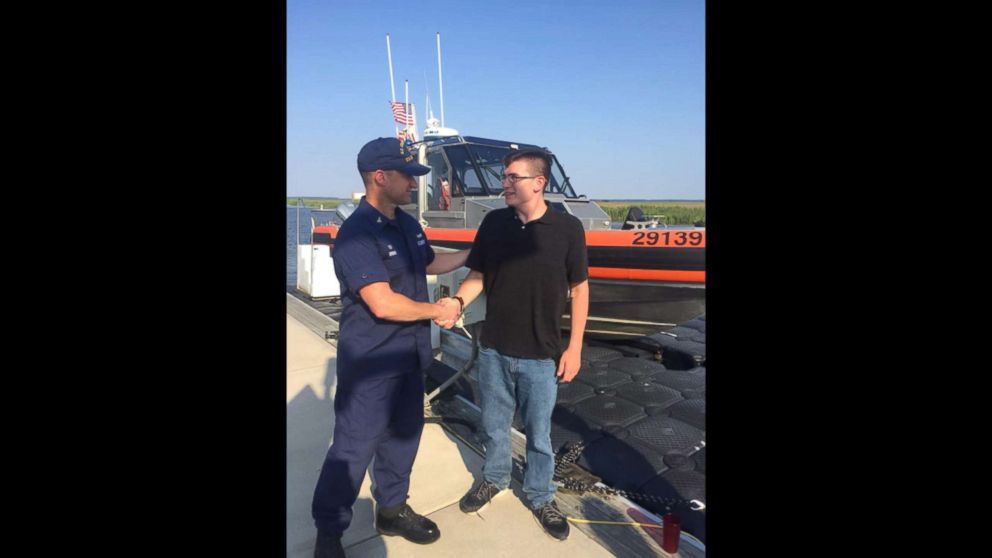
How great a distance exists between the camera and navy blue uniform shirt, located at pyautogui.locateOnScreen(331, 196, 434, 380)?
173 cm

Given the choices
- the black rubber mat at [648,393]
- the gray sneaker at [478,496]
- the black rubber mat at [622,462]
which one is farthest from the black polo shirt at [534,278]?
the black rubber mat at [648,393]

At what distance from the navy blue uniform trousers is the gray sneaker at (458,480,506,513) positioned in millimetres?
279

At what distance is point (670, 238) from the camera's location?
403 centimetres

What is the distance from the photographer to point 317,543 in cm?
177

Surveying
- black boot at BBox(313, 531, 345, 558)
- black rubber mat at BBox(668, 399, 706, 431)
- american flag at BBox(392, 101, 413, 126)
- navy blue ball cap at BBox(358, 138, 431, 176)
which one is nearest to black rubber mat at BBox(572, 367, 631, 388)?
black rubber mat at BBox(668, 399, 706, 431)

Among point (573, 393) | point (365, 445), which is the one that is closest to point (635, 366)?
point (573, 393)

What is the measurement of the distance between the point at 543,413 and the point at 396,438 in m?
0.61

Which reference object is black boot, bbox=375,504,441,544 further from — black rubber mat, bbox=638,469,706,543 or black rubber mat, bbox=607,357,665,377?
black rubber mat, bbox=607,357,665,377

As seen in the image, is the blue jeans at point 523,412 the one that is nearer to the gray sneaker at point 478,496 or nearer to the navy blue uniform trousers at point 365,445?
the gray sneaker at point 478,496

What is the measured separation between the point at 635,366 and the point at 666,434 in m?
1.53

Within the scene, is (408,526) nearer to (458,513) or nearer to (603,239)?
(458,513)
